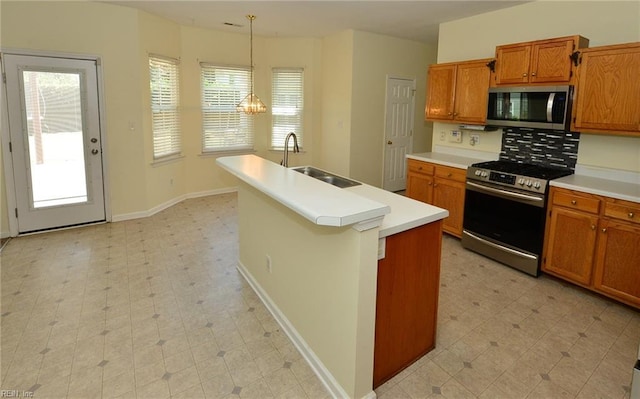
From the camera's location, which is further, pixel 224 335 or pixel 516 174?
pixel 516 174

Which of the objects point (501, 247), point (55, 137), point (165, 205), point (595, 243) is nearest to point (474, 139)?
point (501, 247)

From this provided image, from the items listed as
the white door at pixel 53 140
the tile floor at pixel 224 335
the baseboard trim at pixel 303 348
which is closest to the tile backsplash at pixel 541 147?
the tile floor at pixel 224 335

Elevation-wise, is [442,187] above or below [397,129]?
below

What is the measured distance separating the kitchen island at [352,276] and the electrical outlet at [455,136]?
2.70 metres

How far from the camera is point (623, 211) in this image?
2930 millimetres

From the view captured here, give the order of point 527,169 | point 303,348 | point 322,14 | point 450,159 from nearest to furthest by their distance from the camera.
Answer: point 303,348 → point 527,169 → point 450,159 → point 322,14

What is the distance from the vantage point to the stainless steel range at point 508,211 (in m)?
3.47

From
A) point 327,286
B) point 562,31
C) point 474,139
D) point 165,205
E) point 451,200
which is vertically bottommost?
point 165,205

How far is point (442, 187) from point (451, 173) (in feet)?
0.70

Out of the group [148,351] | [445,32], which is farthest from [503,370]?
[445,32]

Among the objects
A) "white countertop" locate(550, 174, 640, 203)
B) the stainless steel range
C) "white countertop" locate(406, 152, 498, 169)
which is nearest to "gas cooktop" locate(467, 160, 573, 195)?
the stainless steel range

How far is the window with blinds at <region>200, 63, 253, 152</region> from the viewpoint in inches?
246

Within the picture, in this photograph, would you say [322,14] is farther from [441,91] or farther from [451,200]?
[451,200]

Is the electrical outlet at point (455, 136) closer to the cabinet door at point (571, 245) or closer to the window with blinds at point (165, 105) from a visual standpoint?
the cabinet door at point (571, 245)
